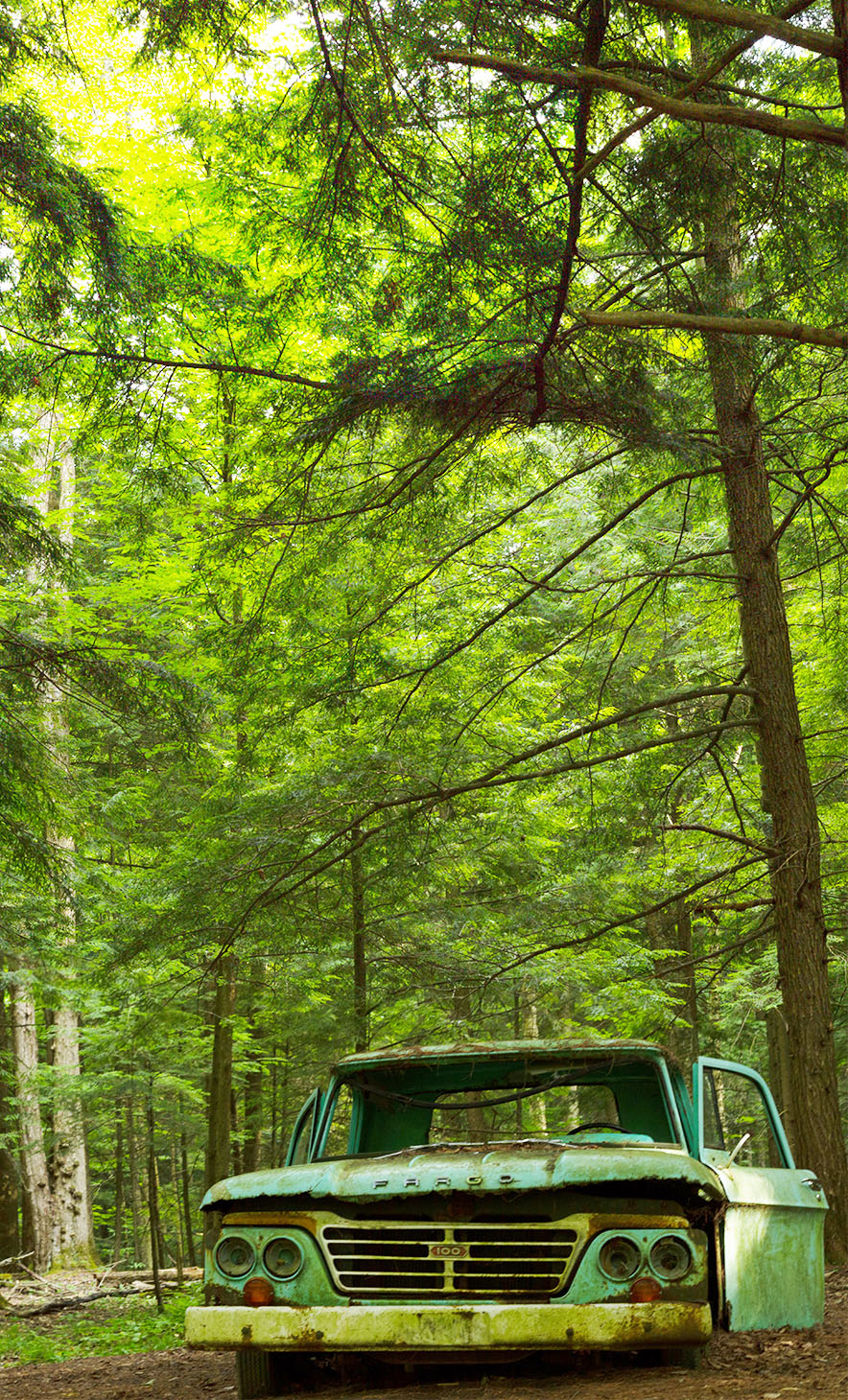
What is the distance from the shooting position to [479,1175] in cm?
441

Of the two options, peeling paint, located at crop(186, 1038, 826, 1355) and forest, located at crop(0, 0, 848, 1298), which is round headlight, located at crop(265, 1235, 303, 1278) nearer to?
peeling paint, located at crop(186, 1038, 826, 1355)

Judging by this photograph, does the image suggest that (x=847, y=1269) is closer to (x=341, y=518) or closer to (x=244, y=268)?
(x=341, y=518)

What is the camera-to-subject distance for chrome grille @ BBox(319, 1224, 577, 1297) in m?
4.34

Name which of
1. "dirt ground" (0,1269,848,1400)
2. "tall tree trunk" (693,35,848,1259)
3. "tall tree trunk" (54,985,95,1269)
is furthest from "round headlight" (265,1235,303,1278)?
"tall tree trunk" (54,985,95,1269)

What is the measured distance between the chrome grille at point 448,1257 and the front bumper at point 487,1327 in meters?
0.17

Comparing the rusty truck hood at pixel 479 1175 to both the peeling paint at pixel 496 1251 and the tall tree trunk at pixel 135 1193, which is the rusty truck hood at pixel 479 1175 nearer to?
the peeling paint at pixel 496 1251

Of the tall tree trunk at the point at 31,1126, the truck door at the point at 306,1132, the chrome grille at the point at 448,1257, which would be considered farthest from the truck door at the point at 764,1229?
the tall tree trunk at the point at 31,1126

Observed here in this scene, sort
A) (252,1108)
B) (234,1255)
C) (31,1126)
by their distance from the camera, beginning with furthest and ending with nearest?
(252,1108) < (31,1126) < (234,1255)

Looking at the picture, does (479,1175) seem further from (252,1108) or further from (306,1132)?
(252,1108)

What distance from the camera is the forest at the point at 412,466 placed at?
685cm

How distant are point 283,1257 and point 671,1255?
4.94 feet

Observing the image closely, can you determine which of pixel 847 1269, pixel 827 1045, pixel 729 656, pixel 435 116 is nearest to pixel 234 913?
pixel 827 1045

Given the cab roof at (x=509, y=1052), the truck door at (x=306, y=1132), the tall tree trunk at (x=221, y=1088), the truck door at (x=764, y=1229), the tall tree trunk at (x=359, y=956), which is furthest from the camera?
the tall tree trunk at (x=221, y=1088)

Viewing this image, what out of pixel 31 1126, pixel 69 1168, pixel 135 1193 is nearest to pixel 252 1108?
pixel 69 1168
